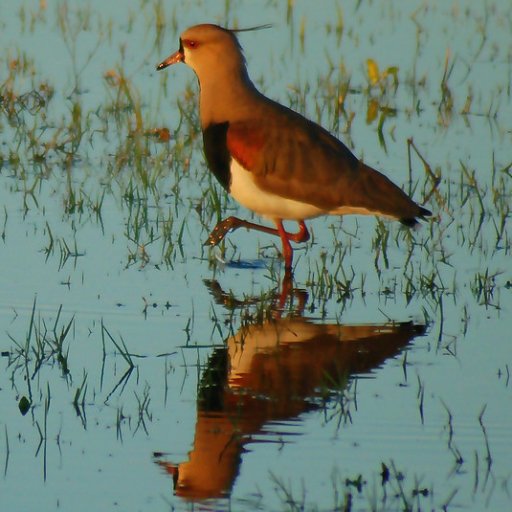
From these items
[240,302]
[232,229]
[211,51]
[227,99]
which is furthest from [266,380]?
[211,51]

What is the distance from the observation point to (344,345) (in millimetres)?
6934

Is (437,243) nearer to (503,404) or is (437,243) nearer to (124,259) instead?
(124,259)

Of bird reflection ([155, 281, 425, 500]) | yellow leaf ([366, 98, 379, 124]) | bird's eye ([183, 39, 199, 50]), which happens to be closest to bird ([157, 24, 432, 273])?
bird's eye ([183, 39, 199, 50])

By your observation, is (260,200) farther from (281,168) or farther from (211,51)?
(211,51)

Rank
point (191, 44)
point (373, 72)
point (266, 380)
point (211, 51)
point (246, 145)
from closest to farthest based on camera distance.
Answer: point (266, 380)
point (246, 145)
point (211, 51)
point (191, 44)
point (373, 72)

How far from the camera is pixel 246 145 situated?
822cm

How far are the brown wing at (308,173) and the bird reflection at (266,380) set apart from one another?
0.75 meters

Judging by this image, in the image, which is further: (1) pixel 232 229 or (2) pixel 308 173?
(1) pixel 232 229

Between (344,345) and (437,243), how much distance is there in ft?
6.45

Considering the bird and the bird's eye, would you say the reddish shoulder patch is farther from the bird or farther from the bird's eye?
the bird's eye

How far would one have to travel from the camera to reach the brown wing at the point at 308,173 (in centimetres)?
820

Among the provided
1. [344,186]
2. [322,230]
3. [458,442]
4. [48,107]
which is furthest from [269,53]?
[458,442]

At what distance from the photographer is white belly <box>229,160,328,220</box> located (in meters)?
8.25

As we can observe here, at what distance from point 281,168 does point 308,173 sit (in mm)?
147
